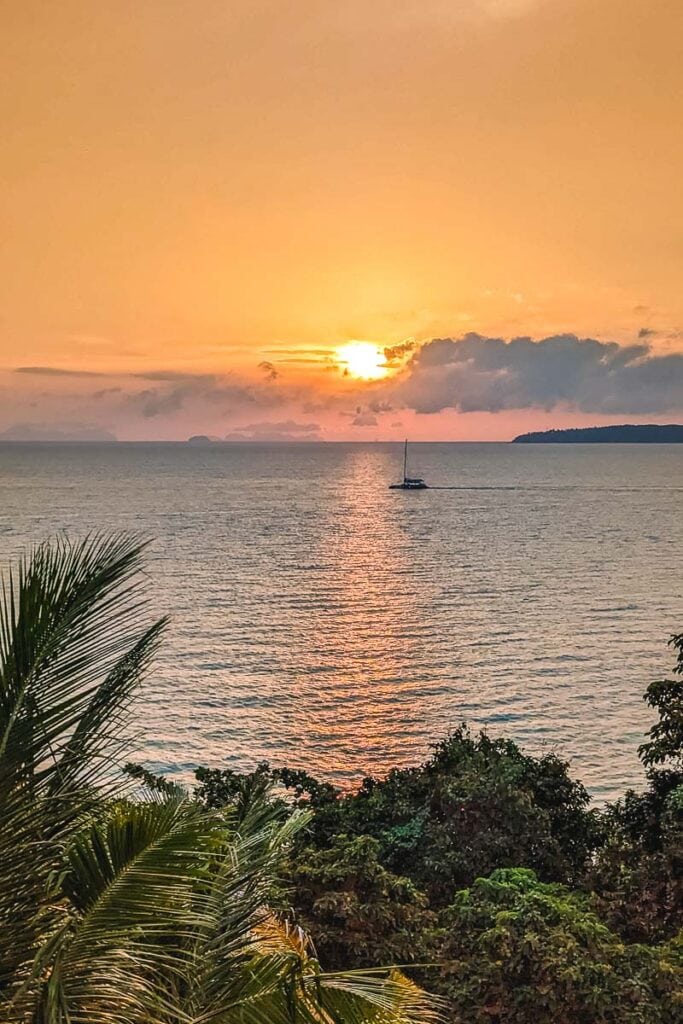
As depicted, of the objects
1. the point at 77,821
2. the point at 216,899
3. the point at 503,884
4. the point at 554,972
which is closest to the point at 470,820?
the point at 503,884

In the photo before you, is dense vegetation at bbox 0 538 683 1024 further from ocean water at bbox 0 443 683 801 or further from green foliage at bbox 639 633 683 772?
ocean water at bbox 0 443 683 801

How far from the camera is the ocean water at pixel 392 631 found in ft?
96.1

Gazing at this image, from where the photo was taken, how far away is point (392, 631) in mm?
45031

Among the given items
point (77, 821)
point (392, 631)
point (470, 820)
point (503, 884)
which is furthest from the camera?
point (392, 631)

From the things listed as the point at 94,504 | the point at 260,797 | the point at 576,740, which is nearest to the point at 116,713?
the point at 260,797

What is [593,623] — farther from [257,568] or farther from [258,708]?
[257,568]

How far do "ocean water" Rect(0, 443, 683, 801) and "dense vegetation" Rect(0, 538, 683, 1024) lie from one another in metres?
9.19

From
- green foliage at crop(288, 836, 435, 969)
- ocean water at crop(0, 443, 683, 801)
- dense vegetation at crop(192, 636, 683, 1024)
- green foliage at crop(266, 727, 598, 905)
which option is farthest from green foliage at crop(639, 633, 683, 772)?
ocean water at crop(0, 443, 683, 801)

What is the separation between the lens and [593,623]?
46.1 m

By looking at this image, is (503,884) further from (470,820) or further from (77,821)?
(77,821)

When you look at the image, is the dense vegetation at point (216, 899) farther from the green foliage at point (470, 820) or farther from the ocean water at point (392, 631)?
the ocean water at point (392, 631)

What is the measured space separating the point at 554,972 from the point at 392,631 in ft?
115

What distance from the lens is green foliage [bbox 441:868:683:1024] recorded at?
9.59 metres

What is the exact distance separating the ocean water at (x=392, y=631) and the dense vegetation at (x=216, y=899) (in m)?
9.19
